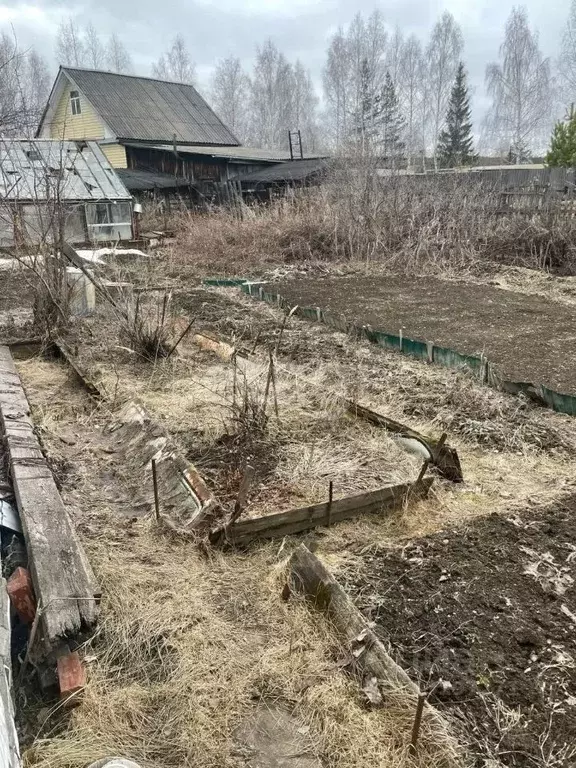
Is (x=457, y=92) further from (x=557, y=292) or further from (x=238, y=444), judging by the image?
(x=238, y=444)

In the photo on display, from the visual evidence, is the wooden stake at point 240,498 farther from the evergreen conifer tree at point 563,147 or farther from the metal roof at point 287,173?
the evergreen conifer tree at point 563,147

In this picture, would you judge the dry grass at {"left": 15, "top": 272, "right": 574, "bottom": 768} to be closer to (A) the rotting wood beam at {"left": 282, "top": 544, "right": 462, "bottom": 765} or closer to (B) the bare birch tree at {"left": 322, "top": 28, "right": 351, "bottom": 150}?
(A) the rotting wood beam at {"left": 282, "top": 544, "right": 462, "bottom": 765}

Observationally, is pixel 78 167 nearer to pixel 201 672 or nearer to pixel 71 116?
pixel 71 116

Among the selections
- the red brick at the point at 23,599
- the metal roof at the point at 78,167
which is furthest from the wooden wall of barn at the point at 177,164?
the red brick at the point at 23,599

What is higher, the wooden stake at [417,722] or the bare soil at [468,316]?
the bare soil at [468,316]

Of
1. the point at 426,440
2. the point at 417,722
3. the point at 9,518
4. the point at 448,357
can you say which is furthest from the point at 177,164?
the point at 417,722

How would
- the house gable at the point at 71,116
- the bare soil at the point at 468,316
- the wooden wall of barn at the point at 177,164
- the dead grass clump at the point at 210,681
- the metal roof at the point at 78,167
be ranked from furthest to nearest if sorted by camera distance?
1. the house gable at the point at 71,116
2. the wooden wall of barn at the point at 177,164
3. the metal roof at the point at 78,167
4. the bare soil at the point at 468,316
5. the dead grass clump at the point at 210,681

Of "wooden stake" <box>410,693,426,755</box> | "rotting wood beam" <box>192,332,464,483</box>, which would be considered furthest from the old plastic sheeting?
"rotting wood beam" <box>192,332,464,483</box>

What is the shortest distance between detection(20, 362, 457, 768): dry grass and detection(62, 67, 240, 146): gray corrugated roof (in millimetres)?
24450

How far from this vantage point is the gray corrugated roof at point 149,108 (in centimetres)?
2456

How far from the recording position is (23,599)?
7.91 ft

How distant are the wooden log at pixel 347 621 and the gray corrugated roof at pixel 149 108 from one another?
2470cm

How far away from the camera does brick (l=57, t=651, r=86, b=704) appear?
2.03 meters

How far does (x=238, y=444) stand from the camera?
3912 mm
